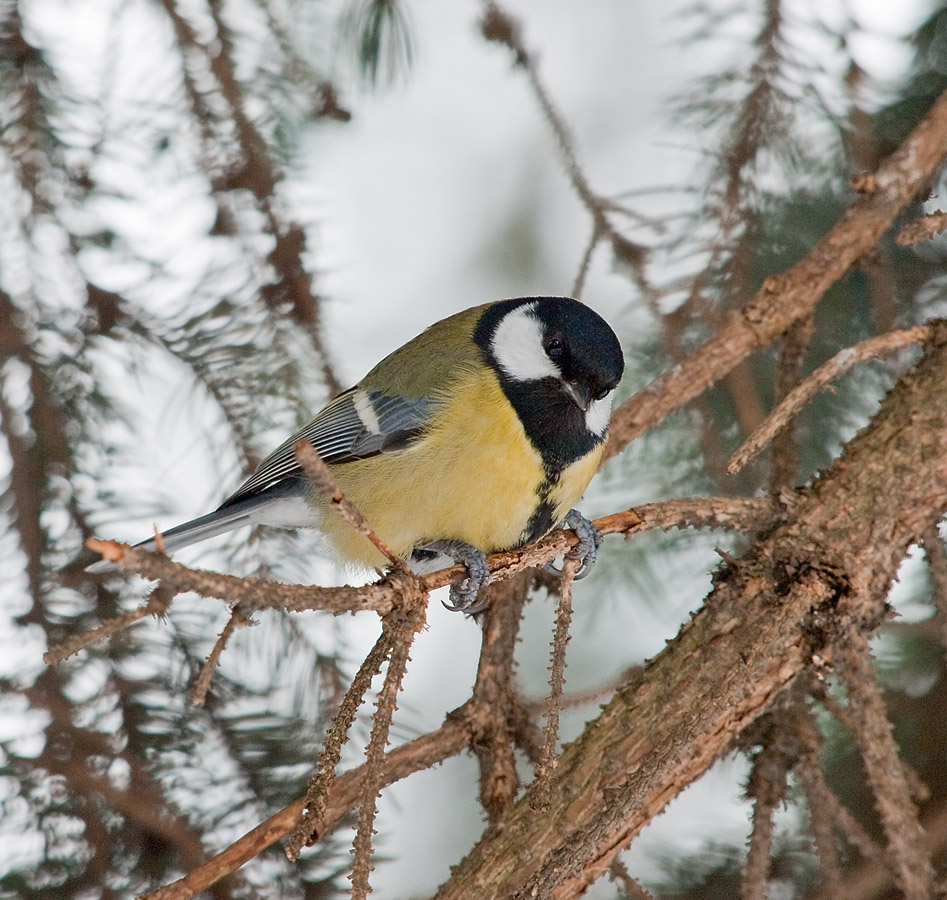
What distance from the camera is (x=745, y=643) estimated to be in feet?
4.44

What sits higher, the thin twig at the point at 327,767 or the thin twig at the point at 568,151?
the thin twig at the point at 568,151

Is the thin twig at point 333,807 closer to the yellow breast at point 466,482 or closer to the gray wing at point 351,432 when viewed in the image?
the yellow breast at point 466,482

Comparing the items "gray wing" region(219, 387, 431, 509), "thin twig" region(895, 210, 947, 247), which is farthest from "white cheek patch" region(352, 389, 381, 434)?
"thin twig" region(895, 210, 947, 247)

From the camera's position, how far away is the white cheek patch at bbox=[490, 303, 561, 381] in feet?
5.76

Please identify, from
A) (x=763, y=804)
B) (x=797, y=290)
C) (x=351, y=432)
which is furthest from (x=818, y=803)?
(x=351, y=432)

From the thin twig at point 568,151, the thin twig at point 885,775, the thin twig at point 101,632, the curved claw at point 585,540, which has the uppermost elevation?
the thin twig at point 568,151

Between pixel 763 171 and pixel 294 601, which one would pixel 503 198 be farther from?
pixel 294 601

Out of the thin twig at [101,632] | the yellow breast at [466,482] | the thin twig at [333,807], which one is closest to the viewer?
the thin twig at [101,632]

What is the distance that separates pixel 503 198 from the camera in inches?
123

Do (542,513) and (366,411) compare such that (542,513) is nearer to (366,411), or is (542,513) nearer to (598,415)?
(598,415)

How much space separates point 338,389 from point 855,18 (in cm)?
124

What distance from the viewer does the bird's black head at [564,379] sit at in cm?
167

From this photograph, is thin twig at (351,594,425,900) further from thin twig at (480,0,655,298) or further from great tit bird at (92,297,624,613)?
thin twig at (480,0,655,298)

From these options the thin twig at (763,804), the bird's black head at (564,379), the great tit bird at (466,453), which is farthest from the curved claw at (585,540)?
the thin twig at (763,804)
